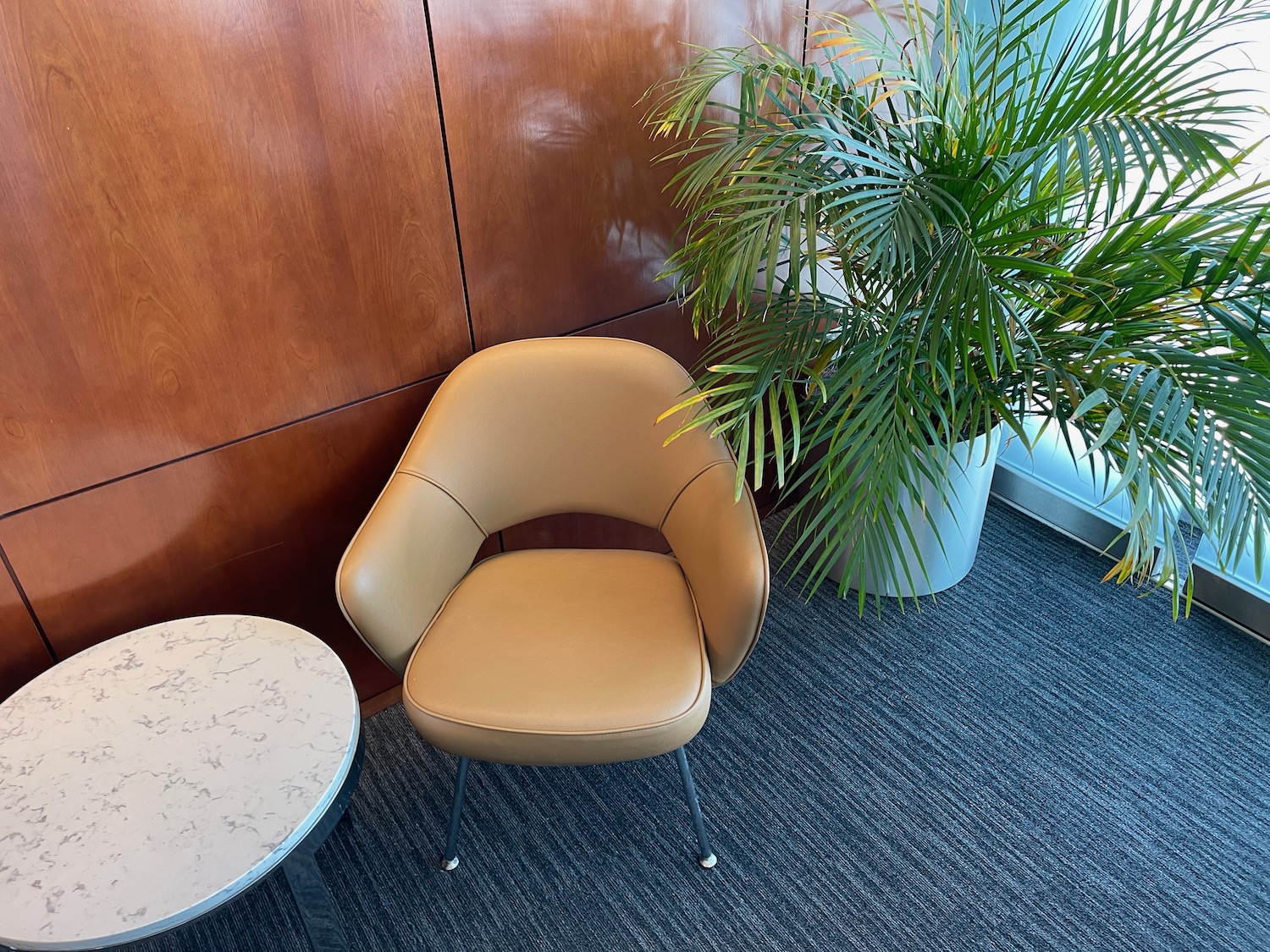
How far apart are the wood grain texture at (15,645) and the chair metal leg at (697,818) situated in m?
1.12

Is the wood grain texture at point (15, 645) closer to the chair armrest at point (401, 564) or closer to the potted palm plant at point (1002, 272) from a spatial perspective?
the chair armrest at point (401, 564)

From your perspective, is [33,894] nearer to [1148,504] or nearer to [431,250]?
[431,250]

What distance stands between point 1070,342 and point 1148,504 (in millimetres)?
339

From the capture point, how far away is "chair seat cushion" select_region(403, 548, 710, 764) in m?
1.45

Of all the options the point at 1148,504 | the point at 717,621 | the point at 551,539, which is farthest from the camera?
the point at 551,539

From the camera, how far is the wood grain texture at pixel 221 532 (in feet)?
5.05

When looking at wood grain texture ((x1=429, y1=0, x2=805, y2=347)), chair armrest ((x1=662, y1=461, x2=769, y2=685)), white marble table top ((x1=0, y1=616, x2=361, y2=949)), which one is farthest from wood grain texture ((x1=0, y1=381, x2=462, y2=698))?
chair armrest ((x1=662, y1=461, x2=769, y2=685))

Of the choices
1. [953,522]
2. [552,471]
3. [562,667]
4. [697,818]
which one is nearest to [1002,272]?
[953,522]

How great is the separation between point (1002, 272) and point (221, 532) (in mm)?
1470

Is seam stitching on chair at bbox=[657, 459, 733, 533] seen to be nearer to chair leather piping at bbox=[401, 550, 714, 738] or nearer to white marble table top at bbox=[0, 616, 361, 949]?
chair leather piping at bbox=[401, 550, 714, 738]

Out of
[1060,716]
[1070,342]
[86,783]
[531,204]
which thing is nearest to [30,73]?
[531,204]

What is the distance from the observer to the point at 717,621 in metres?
1.57

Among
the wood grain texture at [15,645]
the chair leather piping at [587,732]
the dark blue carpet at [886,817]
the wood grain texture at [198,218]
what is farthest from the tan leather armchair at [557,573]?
the wood grain texture at [15,645]

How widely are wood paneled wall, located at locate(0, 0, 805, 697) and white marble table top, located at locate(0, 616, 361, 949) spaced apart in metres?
0.23
